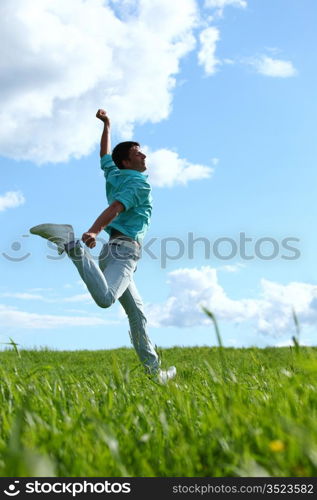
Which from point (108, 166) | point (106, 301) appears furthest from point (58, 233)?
point (108, 166)

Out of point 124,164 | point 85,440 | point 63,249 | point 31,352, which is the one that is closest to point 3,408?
point 85,440

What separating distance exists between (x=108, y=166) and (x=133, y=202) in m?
0.89

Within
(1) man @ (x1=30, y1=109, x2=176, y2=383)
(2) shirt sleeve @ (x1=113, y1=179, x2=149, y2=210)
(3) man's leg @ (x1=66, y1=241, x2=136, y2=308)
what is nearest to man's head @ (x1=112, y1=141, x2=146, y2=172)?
(1) man @ (x1=30, y1=109, x2=176, y2=383)

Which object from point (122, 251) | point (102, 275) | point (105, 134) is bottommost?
point (102, 275)

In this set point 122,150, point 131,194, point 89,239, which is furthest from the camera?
point 122,150

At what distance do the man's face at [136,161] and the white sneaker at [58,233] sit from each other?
137cm

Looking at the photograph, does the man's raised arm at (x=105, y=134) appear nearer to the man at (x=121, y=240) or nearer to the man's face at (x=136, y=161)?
the man at (x=121, y=240)

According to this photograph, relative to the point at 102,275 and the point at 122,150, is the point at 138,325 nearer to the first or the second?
the point at 102,275

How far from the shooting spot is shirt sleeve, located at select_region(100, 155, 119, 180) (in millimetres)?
6478

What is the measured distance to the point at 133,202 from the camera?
5.81 meters

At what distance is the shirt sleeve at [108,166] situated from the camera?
6478 millimetres

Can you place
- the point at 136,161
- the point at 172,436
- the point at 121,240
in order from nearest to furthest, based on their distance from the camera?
the point at 172,436 → the point at 121,240 → the point at 136,161

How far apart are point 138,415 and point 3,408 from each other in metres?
0.73

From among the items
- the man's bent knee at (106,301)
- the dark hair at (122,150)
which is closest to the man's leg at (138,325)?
the man's bent knee at (106,301)
